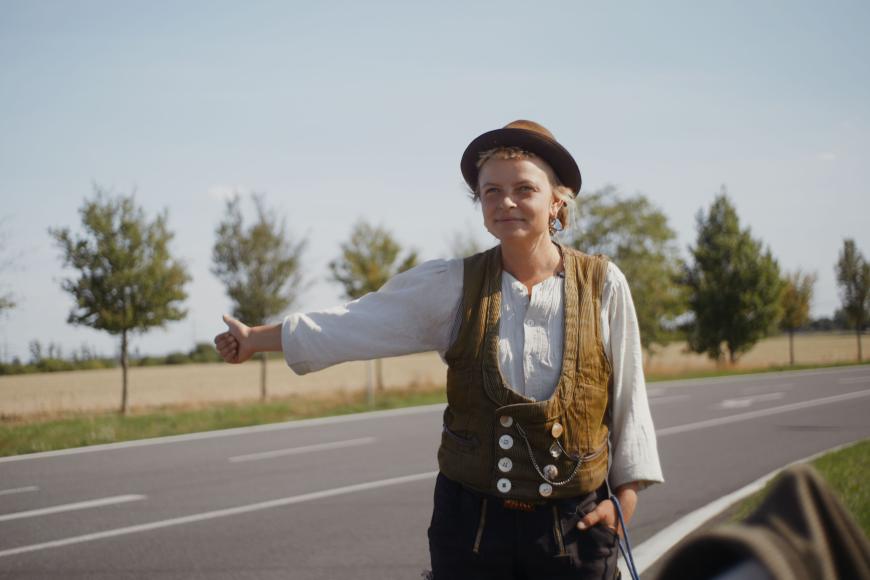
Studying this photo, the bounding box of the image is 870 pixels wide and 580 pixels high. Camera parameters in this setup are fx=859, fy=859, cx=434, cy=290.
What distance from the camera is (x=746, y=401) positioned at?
64.1ft

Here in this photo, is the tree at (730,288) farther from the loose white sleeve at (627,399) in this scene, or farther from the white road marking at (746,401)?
the loose white sleeve at (627,399)

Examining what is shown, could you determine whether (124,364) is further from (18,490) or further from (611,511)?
(611,511)

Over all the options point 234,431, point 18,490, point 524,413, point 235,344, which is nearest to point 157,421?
point 234,431

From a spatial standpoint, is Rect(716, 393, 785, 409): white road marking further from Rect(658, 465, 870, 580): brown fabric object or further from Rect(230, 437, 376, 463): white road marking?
Rect(658, 465, 870, 580): brown fabric object

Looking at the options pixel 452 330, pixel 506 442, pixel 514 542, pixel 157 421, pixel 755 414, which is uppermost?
pixel 452 330

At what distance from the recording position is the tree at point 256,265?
74.3 feet

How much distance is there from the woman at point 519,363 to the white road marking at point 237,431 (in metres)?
10.7

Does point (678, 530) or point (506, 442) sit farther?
point (678, 530)

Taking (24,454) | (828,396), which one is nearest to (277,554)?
(24,454)

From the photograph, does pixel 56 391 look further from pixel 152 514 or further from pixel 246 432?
pixel 152 514

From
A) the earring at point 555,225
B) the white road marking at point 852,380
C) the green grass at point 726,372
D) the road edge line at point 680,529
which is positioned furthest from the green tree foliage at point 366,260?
the earring at point 555,225

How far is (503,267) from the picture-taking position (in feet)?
8.94

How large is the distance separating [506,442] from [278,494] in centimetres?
681

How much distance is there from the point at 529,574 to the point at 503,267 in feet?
3.04
